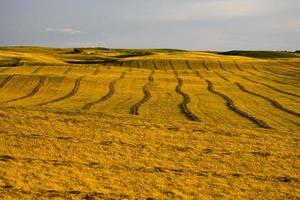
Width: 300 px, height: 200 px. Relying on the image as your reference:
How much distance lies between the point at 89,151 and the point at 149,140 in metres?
2.65

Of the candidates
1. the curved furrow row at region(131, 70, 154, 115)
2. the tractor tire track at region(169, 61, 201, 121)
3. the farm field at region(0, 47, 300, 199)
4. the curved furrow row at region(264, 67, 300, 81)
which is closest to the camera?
the farm field at region(0, 47, 300, 199)

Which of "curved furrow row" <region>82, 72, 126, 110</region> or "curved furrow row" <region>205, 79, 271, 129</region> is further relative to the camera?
"curved furrow row" <region>82, 72, 126, 110</region>

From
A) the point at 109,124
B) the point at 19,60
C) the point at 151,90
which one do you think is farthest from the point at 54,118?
the point at 19,60

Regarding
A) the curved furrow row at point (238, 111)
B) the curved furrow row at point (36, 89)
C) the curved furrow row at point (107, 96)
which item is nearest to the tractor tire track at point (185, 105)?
the curved furrow row at point (238, 111)

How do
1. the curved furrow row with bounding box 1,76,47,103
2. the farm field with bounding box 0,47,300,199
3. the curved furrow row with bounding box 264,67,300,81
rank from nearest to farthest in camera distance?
1. the farm field with bounding box 0,47,300,199
2. the curved furrow row with bounding box 1,76,47,103
3. the curved furrow row with bounding box 264,67,300,81

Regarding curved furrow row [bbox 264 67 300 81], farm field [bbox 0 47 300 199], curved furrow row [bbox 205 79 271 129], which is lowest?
farm field [bbox 0 47 300 199]

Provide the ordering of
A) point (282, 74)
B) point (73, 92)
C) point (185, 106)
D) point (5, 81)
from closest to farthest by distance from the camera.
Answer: point (185, 106) → point (73, 92) → point (5, 81) → point (282, 74)

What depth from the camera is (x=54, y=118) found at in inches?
835

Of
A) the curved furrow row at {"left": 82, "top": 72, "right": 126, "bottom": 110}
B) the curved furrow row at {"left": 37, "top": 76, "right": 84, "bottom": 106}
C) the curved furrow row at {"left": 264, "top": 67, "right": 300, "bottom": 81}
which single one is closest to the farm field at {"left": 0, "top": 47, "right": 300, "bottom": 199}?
the curved furrow row at {"left": 82, "top": 72, "right": 126, "bottom": 110}

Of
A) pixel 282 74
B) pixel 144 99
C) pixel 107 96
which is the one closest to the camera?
pixel 144 99

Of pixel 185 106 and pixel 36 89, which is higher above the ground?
pixel 185 106

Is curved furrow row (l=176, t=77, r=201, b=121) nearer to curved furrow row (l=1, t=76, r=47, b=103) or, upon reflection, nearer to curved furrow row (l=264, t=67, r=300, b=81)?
curved furrow row (l=1, t=76, r=47, b=103)

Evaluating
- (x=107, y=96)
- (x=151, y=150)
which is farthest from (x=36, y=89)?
(x=151, y=150)

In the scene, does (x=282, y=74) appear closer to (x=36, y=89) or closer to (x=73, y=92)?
(x=73, y=92)
